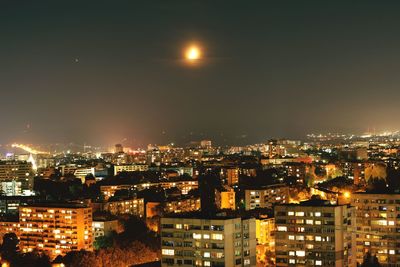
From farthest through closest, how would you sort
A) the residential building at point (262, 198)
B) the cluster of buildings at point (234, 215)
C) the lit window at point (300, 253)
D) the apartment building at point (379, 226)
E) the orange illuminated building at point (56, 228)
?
the residential building at point (262, 198) < the orange illuminated building at point (56, 228) < the apartment building at point (379, 226) < the lit window at point (300, 253) < the cluster of buildings at point (234, 215)

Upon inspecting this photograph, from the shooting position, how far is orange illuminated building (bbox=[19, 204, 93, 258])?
1234 centimetres

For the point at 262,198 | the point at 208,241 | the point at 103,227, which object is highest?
the point at 208,241

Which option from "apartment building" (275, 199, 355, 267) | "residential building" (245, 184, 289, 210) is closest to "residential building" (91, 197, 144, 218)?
"residential building" (245, 184, 289, 210)

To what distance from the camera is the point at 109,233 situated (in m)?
12.6

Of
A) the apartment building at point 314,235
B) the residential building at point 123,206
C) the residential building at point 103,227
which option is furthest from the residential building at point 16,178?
the apartment building at point 314,235

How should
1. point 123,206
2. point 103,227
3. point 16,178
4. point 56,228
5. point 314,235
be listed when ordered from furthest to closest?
point 16,178
point 123,206
point 103,227
point 56,228
point 314,235

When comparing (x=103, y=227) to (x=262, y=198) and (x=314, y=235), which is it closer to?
(x=262, y=198)

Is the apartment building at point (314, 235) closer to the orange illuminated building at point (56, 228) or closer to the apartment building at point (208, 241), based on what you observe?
the apartment building at point (208, 241)

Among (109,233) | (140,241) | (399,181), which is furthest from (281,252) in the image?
(399,181)

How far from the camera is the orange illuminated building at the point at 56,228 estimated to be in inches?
486

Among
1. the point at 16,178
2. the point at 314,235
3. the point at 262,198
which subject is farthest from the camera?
the point at 16,178

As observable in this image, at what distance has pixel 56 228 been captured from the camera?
12570 millimetres

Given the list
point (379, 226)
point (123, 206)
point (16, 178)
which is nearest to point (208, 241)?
point (379, 226)

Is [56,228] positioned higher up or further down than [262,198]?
further down
